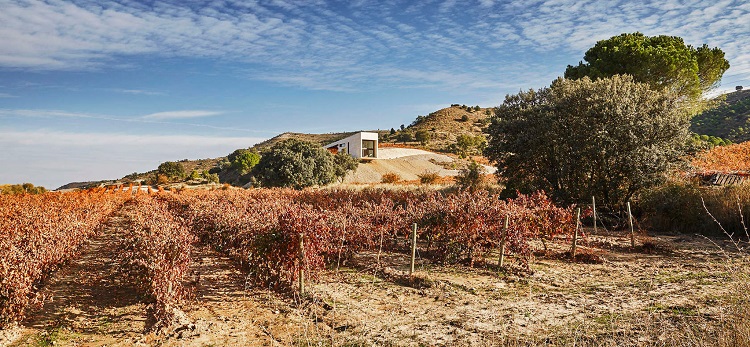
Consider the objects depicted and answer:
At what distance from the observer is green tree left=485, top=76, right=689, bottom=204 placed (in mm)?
16359

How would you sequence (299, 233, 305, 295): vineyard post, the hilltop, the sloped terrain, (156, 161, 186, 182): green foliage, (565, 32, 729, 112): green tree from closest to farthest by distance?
1. (299, 233, 305, 295): vineyard post
2. (565, 32, 729, 112): green tree
3. (156, 161, 186, 182): green foliage
4. the hilltop
5. the sloped terrain

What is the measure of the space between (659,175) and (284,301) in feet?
49.4

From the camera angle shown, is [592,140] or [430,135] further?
[430,135]

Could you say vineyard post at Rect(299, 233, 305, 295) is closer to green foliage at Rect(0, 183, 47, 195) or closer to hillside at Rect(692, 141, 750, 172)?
hillside at Rect(692, 141, 750, 172)

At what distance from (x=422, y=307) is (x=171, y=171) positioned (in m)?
54.7

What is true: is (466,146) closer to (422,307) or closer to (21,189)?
(21,189)

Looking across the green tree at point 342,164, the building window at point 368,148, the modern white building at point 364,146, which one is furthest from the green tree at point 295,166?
the building window at point 368,148

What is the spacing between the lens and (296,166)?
3572 centimetres

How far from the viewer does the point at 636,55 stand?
27344 millimetres

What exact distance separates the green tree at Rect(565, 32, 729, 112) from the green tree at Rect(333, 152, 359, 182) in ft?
69.9

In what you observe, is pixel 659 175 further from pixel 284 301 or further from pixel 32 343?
pixel 32 343

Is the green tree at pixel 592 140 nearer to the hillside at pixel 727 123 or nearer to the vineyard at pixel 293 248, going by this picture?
the vineyard at pixel 293 248

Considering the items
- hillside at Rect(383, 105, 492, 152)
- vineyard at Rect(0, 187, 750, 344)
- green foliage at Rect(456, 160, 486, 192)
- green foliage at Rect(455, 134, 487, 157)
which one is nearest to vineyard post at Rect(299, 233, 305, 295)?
vineyard at Rect(0, 187, 750, 344)

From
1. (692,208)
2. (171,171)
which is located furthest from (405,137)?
(692,208)
